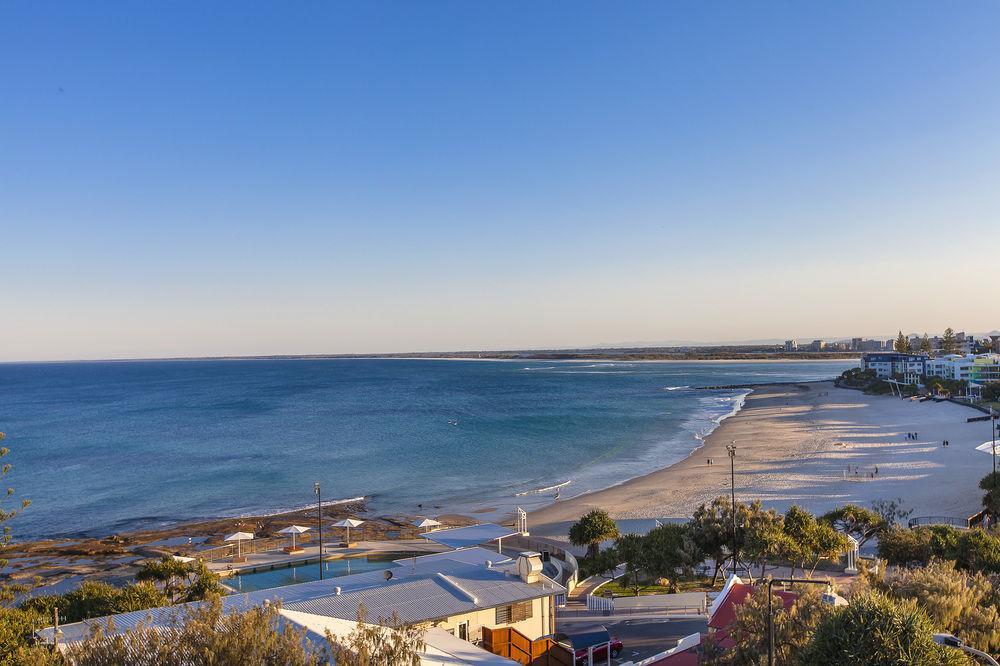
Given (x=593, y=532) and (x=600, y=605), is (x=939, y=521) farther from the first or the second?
(x=600, y=605)

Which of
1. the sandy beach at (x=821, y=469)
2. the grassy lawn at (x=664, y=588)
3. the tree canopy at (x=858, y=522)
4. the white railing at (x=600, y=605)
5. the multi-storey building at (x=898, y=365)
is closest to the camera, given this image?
the white railing at (x=600, y=605)

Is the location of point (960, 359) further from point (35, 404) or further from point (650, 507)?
point (35, 404)

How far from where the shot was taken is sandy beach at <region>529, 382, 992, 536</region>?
128 feet

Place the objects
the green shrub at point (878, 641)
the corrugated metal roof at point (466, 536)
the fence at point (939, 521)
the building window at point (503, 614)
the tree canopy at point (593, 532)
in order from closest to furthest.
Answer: the green shrub at point (878, 641), the building window at point (503, 614), the corrugated metal roof at point (466, 536), the tree canopy at point (593, 532), the fence at point (939, 521)

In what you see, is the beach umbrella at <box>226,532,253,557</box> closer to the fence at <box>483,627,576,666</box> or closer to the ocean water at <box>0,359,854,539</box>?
the ocean water at <box>0,359,854,539</box>

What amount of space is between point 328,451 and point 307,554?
116ft

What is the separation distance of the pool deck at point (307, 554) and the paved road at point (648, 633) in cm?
1449

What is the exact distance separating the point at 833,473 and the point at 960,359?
86.2m

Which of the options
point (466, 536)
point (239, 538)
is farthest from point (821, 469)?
point (239, 538)

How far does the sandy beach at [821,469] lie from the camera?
Result: 3891 cm

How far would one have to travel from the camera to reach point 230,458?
63.8 m

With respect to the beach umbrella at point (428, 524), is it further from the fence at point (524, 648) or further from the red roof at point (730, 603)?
the red roof at point (730, 603)

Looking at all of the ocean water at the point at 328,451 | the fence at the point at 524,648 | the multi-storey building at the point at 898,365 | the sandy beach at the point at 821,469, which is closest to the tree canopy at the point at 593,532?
Answer: the sandy beach at the point at 821,469

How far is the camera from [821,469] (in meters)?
49.2
